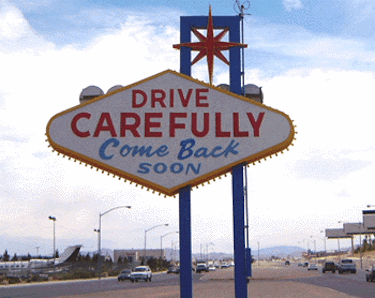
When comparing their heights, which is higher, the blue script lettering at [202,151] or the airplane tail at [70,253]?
the blue script lettering at [202,151]

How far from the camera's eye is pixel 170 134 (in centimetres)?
1406

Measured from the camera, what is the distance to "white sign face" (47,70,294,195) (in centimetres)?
1391

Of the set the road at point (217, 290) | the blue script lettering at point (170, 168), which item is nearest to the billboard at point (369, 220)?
the road at point (217, 290)

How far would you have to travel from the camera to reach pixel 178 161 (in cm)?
1395

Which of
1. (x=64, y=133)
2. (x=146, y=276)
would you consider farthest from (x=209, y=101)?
(x=146, y=276)

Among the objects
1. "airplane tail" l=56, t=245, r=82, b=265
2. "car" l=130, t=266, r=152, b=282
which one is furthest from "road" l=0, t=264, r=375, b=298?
"airplane tail" l=56, t=245, r=82, b=265

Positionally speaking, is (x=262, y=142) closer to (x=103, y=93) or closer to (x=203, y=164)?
(x=203, y=164)

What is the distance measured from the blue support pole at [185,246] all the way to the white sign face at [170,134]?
38 cm

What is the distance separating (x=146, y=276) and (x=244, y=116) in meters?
47.7

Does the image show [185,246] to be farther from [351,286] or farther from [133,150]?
[351,286]

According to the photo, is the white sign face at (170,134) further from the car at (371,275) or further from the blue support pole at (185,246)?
the car at (371,275)

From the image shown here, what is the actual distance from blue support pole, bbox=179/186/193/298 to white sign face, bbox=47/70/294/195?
0.38 metres

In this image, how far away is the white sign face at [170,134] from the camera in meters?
13.9

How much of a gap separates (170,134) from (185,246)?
2.87 metres
